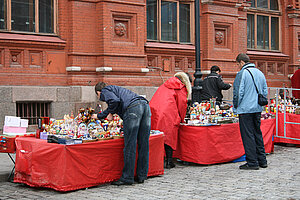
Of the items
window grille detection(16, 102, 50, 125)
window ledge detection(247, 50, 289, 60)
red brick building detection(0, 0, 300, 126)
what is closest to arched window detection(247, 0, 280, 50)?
window ledge detection(247, 50, 289, 60)

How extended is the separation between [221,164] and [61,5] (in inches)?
244

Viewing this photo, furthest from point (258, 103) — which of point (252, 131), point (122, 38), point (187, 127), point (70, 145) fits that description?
point (122, 38)

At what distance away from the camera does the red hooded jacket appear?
855 centimetres

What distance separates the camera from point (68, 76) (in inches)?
483

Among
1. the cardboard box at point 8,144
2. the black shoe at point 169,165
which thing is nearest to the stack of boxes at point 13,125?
the cardboard box at point 8,144

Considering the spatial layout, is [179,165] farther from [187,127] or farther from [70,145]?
[70,145]

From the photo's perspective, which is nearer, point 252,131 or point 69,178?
point 69,178

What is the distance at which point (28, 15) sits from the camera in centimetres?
1202

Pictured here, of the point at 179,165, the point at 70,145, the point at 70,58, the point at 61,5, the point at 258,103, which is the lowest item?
the point at 179,165

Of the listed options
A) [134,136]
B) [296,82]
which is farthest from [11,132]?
[296,82]

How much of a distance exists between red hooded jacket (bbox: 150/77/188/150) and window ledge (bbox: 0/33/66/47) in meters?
4.39

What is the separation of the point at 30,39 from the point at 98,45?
1.82m

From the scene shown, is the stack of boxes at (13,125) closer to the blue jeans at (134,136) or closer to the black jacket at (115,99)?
the black jacket at (115,99)

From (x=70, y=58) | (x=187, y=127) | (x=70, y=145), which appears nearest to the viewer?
(x=70, y=145)
